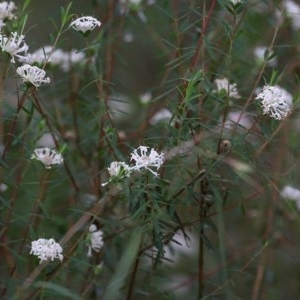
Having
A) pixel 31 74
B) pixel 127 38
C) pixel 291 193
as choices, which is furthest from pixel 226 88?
pixel 127 38

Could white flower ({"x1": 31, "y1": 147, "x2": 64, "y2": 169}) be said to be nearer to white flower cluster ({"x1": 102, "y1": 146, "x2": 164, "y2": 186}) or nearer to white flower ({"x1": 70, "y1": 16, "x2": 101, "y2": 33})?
white flower cluster ({"x1": 102, "y1": 146, "x2": 164, "y2": 186})

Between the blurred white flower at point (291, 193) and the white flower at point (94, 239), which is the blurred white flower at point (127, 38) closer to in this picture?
the blurred white flower at point (291, 193)

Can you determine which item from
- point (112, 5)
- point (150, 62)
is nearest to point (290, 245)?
point (112, 5)

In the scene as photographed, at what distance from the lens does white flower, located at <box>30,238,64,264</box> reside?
1560mm

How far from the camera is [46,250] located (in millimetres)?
1559

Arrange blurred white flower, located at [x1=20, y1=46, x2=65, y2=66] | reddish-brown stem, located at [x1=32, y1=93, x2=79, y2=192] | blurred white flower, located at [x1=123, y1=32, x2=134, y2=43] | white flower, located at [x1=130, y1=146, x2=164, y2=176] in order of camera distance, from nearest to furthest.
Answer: white flower, located at [x1=130, y1=146, x2=164, y2=176], blurred white flower, located at [x1=20, y1=46, x2=65, y2=66], reddish-brown stem, located at [x1=32, y1=93, x2=79, y2=192], blurred white flower, located at [x1=123, y1=32, x2=134, y2=43]

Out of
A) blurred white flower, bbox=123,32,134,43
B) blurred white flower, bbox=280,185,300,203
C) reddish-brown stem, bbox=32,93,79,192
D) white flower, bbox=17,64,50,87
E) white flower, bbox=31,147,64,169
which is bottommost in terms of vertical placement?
white flower, bbox=31,147,64,169

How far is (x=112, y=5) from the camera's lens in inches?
92.0

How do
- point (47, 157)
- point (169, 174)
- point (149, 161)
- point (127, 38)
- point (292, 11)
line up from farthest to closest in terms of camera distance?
1. point (127, 38)
2. point (292, 11)
3. point (169, 174)
4. point (47, 157)
5. point (149, 161)

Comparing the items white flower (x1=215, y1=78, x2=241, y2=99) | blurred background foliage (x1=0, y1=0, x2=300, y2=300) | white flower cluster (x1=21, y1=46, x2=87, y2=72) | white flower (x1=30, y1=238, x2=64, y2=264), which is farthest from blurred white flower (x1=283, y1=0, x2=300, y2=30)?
white flower (x1=30, y1=238, x2=64, y2=264)

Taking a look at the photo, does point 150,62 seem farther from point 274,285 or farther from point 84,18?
point 84,18

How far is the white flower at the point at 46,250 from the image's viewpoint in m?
1.56

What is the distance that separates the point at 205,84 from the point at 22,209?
84cm

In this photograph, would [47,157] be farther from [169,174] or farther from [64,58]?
[64,58]
